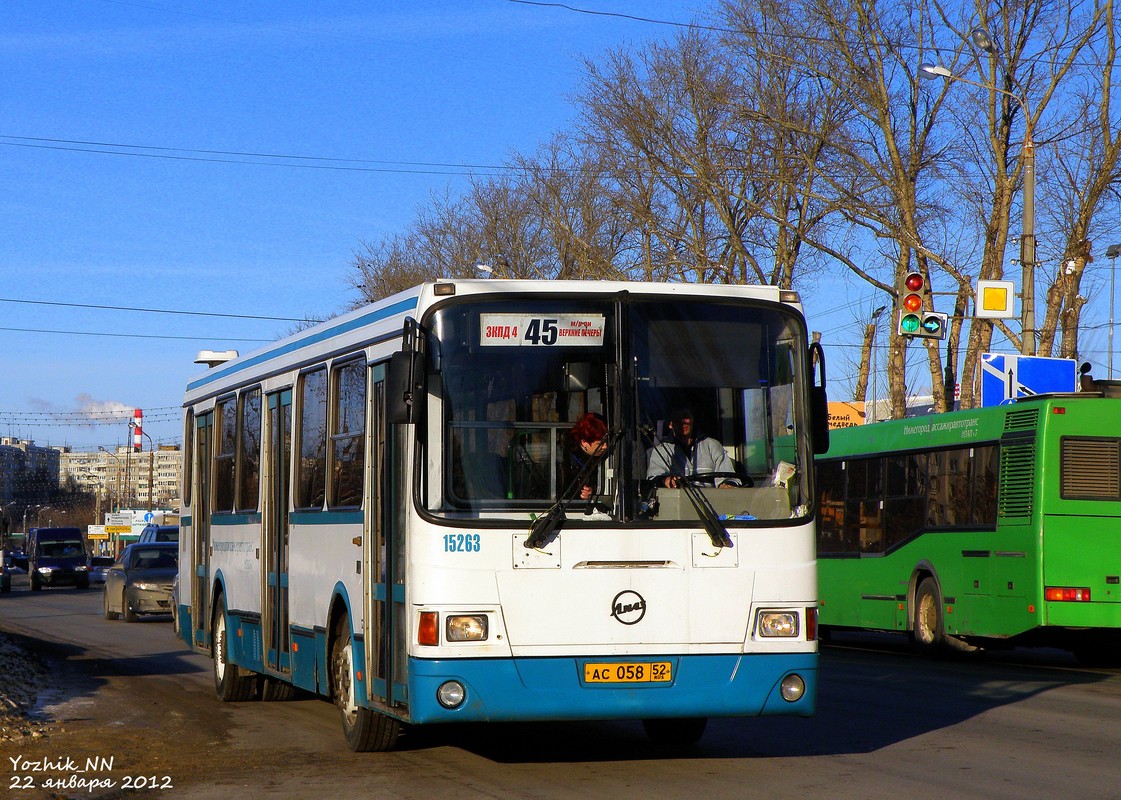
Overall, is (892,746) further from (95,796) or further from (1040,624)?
(1040,624)

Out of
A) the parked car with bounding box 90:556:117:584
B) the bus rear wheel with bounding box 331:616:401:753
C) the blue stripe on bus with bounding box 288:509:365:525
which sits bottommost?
the parked car with bounding box 90:556:117:584

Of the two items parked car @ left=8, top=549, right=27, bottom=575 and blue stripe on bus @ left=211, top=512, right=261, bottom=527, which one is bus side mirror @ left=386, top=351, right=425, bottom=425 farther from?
parked car @ left=8, top=549, right=27, bottom=575

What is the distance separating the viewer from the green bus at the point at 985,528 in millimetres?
18203

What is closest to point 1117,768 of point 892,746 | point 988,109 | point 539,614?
point 892,746

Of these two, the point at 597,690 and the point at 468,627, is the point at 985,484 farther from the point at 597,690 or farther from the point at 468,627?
the point at 468,627

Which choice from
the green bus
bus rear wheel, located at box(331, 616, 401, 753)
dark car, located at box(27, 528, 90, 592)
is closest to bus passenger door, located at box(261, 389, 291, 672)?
bus rear wheel, located at box(331, 616, 401, 753)

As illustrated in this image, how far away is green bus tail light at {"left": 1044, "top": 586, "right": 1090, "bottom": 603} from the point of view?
1814 cm

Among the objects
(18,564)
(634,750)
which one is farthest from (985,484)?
(18,564)

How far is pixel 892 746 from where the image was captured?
11406 mm

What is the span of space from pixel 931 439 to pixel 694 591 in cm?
1251

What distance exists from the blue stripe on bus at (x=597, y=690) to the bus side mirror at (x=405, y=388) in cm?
141

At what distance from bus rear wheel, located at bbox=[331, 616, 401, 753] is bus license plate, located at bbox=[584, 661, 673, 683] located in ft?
6.37

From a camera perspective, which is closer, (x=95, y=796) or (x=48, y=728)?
(x=95, y=796)

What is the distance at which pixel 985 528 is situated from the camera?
19.5 m
